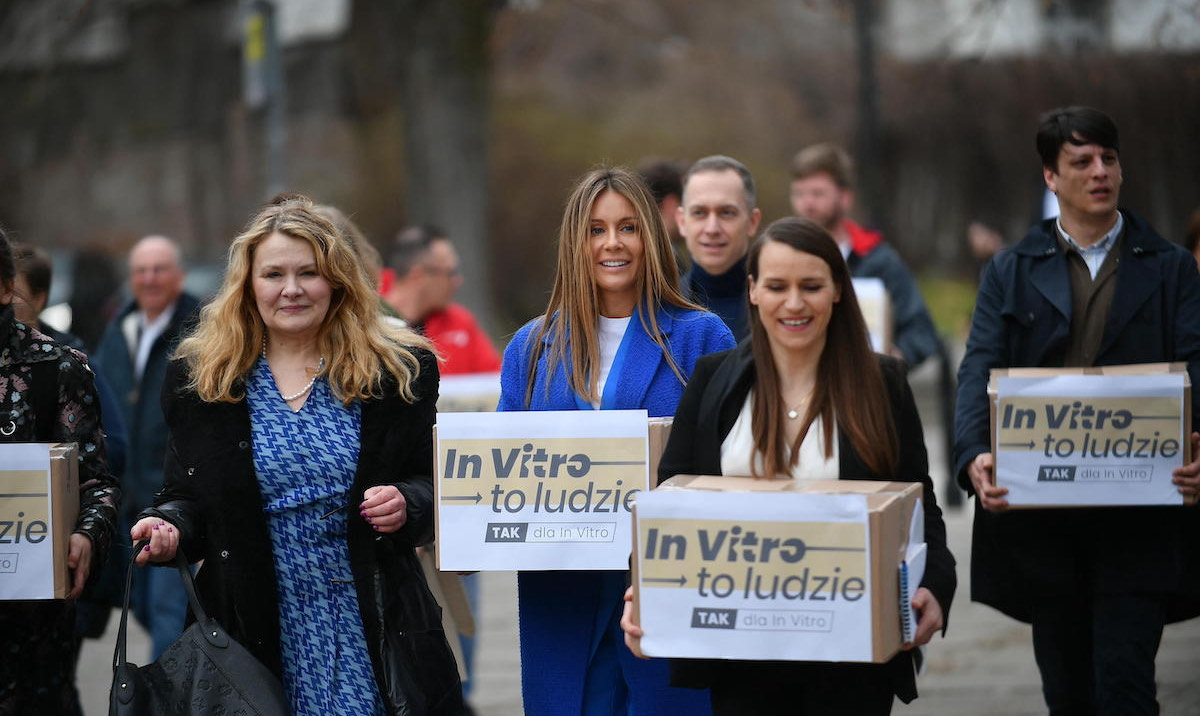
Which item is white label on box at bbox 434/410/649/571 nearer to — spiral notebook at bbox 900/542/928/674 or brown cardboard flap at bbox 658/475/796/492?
brown cardboard flap at bbox 658/475/796/492

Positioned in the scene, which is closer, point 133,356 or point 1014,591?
point 1014,591

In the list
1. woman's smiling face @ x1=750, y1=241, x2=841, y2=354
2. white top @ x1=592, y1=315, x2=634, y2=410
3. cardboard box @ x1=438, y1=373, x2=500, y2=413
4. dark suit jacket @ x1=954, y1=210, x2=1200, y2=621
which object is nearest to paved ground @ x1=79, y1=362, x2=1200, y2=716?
cardboard box @ x1=438, y1=373, x2=500, y2=413

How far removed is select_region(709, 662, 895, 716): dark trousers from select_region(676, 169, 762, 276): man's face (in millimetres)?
2391

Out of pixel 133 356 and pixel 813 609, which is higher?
pixel 133 356

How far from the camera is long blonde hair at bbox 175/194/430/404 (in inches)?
187

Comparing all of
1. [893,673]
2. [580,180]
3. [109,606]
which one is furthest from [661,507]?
[109,606]

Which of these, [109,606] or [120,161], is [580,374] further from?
[120,161]

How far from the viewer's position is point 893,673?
4148 mm

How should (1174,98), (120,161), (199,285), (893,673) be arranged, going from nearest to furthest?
(893,673)
(1174,98)
(199,285)
(120,161)

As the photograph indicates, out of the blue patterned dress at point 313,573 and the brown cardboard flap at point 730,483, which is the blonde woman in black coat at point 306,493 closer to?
the blue patterned dress at point 313,573

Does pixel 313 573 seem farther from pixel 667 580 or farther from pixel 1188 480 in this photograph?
pixel 1188 480

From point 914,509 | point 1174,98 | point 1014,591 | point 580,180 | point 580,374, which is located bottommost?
point 1014,591

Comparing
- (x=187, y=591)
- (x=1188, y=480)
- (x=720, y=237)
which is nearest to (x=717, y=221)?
→ (x=720, y=237)

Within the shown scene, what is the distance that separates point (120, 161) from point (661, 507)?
2614 centimetres
